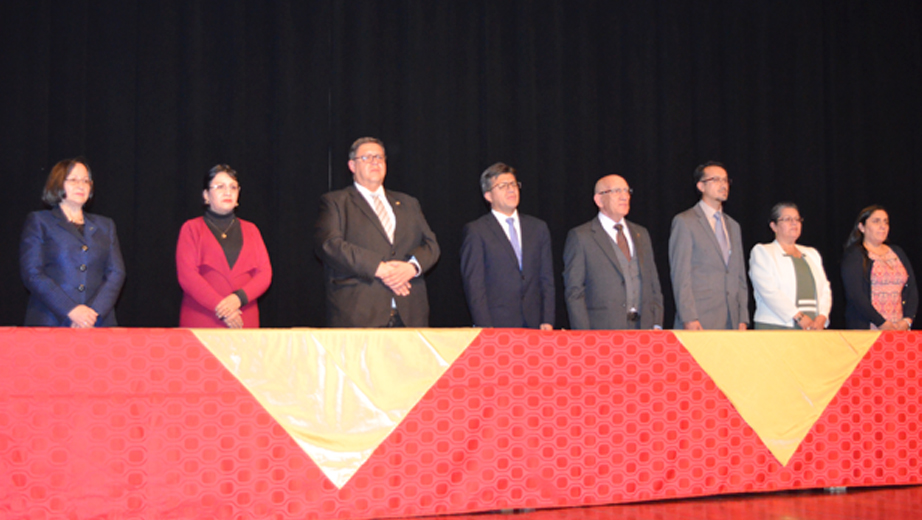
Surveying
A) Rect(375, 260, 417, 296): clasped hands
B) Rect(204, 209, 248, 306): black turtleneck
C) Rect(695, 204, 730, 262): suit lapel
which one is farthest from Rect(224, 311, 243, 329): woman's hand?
Rect(695, 204, 730, 262): suit lapel

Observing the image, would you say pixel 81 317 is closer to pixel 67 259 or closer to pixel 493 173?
pixel 67 259

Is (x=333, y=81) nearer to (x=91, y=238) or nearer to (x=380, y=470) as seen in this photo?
(x=91, y=238)

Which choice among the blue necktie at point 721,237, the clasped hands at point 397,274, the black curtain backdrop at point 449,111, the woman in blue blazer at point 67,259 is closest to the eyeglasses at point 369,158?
the clasped hands at point 397,274

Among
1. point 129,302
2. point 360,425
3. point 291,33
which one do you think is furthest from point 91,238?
point 291,33

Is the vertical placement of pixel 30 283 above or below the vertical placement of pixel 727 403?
above

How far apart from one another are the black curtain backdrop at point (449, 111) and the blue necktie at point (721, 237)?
106 cm

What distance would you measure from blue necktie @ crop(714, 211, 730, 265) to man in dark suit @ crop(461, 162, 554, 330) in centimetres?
92

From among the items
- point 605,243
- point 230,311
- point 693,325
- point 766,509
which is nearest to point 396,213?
point 230,311

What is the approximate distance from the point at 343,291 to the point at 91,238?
3.32 ft

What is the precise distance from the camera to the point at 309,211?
13.4 feet

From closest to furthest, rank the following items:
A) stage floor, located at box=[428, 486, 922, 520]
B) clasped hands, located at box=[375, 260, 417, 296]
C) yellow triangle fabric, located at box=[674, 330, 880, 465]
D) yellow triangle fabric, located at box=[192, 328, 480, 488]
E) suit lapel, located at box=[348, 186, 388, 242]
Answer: yellow triangle fabric, located at box=[192, 328, 480, 488]
stage floor, located at box=[428, 486, 922, 520]
yellow triangle fabric, located at box=[674, 330, 880, 465]
clasped hands, located at box=[375, 260, 417, 296]
suit lapel, located at box=[348, 186, 388, 242]

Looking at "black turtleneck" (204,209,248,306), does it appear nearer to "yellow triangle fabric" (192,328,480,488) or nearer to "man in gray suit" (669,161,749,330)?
"yellow triangle fabric" (192,328,480,488)

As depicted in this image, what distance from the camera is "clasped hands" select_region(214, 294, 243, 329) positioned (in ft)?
9.41

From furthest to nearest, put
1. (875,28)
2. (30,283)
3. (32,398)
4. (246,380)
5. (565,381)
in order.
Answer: (875,28), (30,283), (565,381), (246,380), (32,398)
